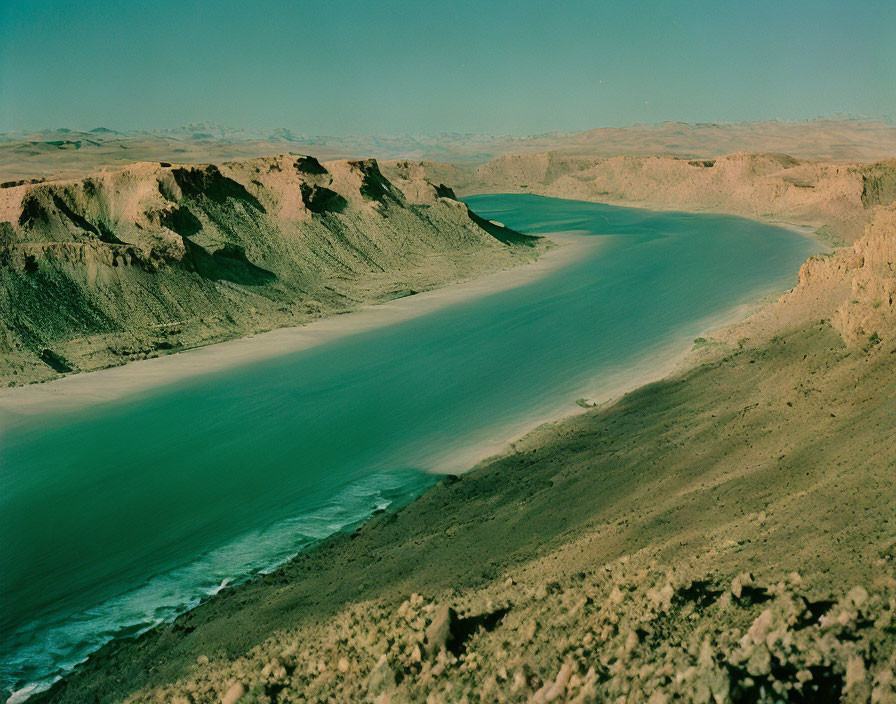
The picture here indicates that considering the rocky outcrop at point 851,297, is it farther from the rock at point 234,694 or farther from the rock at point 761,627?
the rock at point 234,694

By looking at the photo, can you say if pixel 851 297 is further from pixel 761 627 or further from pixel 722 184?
pixel 722 184

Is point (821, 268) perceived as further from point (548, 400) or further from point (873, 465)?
point (873, 465)

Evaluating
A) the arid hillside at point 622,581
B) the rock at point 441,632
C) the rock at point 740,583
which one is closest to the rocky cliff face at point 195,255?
the arid hillside at point 622,581

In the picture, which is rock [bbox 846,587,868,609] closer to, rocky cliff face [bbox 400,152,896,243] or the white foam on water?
the white foam on water

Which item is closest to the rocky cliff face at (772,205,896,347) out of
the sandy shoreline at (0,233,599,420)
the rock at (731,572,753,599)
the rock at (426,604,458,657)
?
the rock at (731,572,753,599)

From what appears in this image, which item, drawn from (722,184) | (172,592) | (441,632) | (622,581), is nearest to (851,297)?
(622,581)

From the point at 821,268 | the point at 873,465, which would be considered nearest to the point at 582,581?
the point at 873,465

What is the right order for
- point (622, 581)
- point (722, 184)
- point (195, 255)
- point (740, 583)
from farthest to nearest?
point (722, 184)
point (195, 255)
point (622, 581)
point (740, 583)
